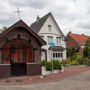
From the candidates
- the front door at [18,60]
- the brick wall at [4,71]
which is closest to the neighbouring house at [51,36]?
the front door at [18,60]

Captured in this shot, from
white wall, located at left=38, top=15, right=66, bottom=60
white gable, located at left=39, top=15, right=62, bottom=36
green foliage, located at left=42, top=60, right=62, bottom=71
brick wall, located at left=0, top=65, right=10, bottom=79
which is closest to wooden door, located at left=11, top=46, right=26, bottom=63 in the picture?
brick wall, located at left=0, top=65, right=10, bottom=79

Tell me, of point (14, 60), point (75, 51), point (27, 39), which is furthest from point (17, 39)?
point (75, 51)

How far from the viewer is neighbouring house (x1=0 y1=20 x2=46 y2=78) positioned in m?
11.7

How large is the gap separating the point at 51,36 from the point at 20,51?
56.0 feet

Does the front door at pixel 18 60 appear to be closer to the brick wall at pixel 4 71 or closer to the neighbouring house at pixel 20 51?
the neighbouring house at pixel 20 51

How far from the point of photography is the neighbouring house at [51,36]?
27.8 metres

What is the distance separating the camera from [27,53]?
12.4 m

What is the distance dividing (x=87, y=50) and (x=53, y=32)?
328 inches

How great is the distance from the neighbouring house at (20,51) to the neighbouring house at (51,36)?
14.7 meters

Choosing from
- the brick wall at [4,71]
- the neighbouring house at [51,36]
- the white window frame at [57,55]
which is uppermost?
the neighbouring house at [51,36]

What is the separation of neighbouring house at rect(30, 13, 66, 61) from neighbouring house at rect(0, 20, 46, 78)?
48.3 ft

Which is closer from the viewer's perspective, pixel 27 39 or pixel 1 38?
pixel 1 38

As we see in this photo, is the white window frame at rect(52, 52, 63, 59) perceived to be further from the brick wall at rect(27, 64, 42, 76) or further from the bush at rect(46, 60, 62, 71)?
the brick wall at rect(27, 64, 42, 76)

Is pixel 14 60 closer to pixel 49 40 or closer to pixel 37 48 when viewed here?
pixel 37 48
